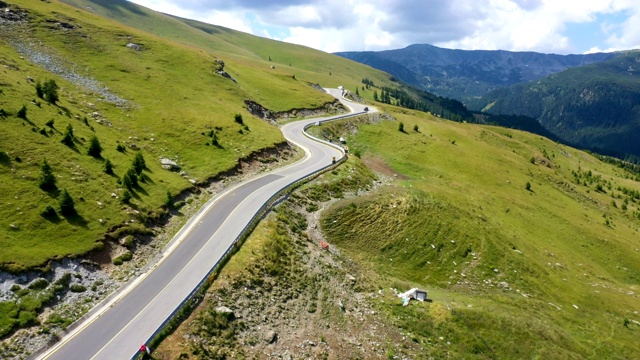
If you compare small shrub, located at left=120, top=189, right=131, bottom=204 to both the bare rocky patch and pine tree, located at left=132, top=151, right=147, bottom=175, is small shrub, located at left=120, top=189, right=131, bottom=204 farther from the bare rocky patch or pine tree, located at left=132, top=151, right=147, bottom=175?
pine tree, located at left=132, top=151, right=147, bottom=175

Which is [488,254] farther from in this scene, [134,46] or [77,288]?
[134,46]

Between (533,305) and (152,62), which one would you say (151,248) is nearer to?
(533,305)

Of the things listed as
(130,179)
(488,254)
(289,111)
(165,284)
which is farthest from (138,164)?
(289,111)

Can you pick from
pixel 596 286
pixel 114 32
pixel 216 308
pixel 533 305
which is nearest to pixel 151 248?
pixel 216 308

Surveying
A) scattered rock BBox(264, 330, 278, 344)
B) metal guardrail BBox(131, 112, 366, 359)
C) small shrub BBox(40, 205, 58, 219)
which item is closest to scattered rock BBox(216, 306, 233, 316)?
metal guardrail BBox(131, 112, 366, 359)

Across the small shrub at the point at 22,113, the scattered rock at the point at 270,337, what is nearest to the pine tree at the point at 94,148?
the small shrub at the point at 22,113
